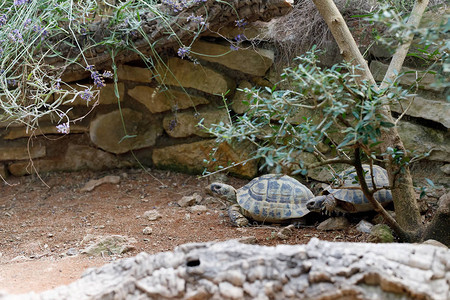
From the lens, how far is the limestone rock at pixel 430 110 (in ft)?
10.6

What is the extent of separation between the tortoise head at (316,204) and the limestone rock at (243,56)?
4.18ft

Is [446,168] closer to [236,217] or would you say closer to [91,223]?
[236,217]

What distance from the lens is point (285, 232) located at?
2.95 meters

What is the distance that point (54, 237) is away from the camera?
3.01 meters

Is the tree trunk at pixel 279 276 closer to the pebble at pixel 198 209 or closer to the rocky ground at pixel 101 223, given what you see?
the rocky ground at pixel 101 223

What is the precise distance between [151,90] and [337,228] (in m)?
2.04

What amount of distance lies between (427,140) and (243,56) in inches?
63.4

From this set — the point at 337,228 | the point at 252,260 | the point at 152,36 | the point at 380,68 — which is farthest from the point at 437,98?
the point at 252,260

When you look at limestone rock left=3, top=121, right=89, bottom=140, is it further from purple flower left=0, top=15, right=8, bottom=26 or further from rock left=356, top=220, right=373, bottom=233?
rock left=356, top=220, right=373, bottom=233

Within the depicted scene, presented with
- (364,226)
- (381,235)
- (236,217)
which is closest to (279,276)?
(381,235)

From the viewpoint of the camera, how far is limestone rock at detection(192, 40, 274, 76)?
12.3 feet

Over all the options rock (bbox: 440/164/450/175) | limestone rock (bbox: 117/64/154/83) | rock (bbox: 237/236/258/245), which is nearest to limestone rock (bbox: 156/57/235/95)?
limestone rock (bbox: 117/64/154/83)

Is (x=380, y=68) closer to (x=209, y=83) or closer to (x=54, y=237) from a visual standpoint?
(x=209, y=83)

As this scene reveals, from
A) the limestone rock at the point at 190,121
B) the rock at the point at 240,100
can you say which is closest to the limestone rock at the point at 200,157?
the limestone rock at the point at 190,121
